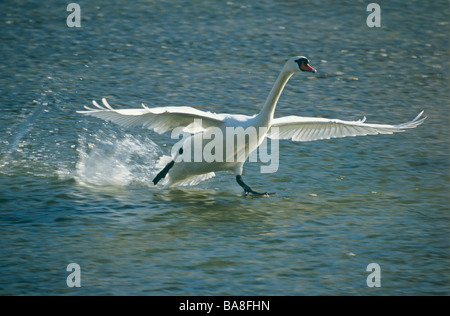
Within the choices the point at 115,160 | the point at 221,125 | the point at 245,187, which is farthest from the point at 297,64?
the point at 115,160

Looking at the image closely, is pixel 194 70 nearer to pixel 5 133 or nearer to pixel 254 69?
pixel 254 69

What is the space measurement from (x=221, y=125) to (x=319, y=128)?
191cm

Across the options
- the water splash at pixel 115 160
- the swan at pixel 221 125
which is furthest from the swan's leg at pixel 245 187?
the water splash at pixel 115 160

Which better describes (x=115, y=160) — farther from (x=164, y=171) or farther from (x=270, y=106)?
(x=270, y=106)

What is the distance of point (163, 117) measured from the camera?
11.5 meters

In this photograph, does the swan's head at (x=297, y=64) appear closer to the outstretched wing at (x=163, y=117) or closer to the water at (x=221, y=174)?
the outstretched wing at (x=163, y=117)

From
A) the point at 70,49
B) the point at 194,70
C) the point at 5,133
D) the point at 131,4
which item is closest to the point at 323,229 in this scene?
the point at 5,133

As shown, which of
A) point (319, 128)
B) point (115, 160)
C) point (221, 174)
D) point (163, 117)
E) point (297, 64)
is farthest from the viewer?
point (221, 174)

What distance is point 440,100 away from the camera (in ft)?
55.3

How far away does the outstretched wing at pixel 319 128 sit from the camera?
41.0 feet

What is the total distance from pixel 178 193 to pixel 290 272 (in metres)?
3.33

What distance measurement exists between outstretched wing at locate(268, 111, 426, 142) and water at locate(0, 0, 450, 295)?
0.60 metres

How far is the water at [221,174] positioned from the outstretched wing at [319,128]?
1.96 feet

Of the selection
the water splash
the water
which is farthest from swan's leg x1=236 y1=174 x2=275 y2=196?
the water splash
